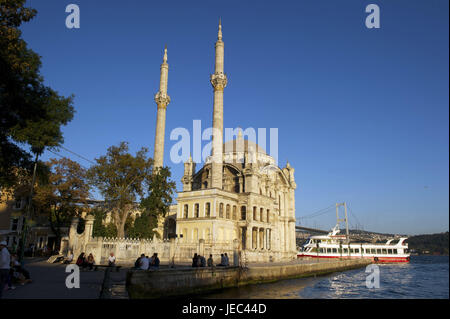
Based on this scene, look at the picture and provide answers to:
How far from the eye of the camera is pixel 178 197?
4216 centimetres

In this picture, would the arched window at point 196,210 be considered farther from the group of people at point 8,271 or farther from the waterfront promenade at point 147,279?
the group of people at point 8,271

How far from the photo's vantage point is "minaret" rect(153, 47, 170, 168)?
1747 inches

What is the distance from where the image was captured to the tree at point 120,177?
3497cm

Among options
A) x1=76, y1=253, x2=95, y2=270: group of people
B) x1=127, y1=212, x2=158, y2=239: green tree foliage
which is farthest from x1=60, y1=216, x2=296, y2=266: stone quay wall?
x1=127, y1=212, x2=158, y2=239: green tree foliage

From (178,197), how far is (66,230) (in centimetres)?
1470

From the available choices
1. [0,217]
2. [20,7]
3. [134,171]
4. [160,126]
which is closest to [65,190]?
[134,171]

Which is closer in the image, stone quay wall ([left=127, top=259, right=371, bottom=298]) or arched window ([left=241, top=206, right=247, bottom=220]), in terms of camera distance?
stone quay wall ([left=127, top=259, right=371, bottom=298])

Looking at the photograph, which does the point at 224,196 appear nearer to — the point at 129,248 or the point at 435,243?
the point at 129,248

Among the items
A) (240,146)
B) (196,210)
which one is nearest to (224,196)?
(196,210)

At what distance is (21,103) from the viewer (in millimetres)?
16656

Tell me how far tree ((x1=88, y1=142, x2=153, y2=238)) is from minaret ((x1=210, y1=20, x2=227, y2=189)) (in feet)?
25.4

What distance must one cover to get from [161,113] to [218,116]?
9289 millimetres

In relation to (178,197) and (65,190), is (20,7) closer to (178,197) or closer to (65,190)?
(65,190)

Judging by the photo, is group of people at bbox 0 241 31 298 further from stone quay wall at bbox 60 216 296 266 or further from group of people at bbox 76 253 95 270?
stone quay wall at bbox 60 216 296 266
